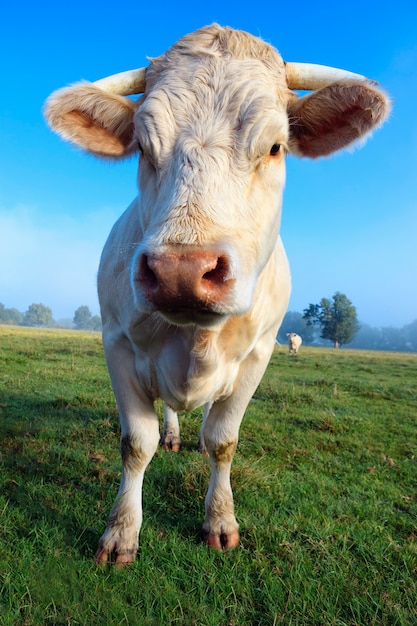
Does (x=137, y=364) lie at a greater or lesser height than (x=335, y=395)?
greater

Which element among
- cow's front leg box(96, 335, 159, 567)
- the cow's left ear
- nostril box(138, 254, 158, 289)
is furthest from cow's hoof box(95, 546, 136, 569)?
the cow's left ear

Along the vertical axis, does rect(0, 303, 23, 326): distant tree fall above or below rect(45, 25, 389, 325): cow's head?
below

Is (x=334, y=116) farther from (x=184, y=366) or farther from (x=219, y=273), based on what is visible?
(x=184, y=366)

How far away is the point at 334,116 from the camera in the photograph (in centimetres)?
289

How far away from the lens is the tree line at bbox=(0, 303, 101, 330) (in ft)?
496

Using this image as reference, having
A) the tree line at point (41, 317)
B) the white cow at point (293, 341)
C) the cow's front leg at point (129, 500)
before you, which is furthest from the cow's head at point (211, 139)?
the tree line at point (41, 317)

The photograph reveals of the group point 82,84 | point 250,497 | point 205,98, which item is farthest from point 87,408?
point 205,98

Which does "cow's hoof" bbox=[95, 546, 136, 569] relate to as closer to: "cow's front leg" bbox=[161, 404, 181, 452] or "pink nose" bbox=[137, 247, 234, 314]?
"pink nose" bbox=[137, 247, 234, 314]

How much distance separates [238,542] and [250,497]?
0.60 metres

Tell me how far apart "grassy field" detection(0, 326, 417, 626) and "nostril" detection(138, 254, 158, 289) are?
1.49 m

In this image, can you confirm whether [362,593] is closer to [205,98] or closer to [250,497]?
[250,497]

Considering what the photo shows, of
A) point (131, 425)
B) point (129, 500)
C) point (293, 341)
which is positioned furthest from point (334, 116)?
point (293, 341)

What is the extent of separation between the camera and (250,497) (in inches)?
136

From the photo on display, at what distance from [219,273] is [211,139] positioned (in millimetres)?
716
